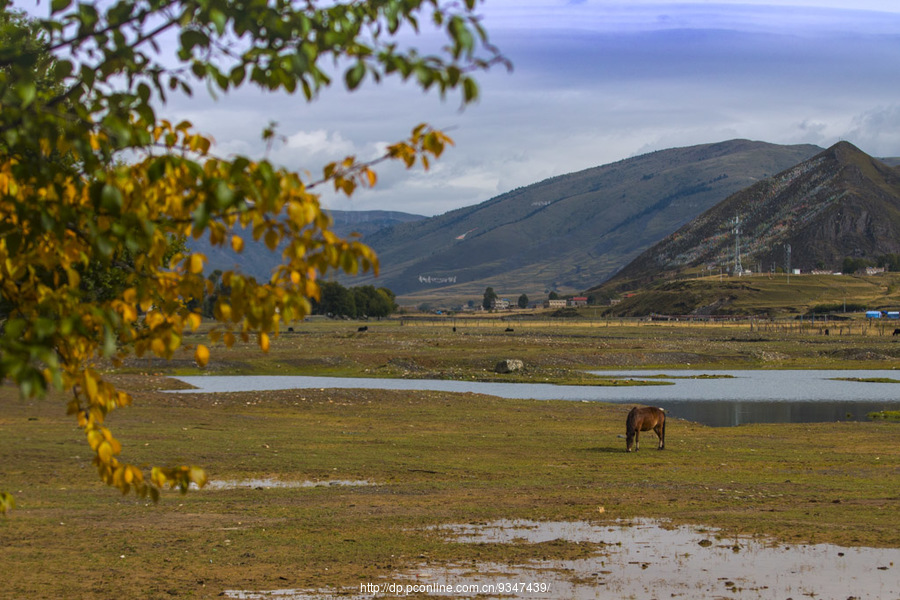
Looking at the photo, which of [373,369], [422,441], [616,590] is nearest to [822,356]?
[373,369]

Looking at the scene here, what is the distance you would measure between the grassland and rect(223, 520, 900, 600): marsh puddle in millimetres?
550

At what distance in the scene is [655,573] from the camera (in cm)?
1600

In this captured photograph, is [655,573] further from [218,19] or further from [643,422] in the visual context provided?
[643,422]

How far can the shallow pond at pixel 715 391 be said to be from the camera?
53188 millimetres

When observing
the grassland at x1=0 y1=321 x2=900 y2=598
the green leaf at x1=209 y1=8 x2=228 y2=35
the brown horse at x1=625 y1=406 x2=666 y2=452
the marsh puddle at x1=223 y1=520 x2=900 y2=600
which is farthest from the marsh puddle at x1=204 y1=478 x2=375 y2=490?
the green leaf at x1=209 y1=8 x2=228 y2=35

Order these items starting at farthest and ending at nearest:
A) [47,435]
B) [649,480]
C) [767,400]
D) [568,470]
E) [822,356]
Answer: [822,356]
[767,400]
[47,435]
[568,470]
[649,480]

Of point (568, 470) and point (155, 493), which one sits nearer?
point (155, 493)

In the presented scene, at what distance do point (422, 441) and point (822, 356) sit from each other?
269 feet

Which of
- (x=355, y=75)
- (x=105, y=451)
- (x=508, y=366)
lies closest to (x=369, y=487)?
(x=105, y=451)

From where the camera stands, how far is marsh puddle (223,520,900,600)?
14664mm

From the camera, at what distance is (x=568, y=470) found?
27953 millimetres

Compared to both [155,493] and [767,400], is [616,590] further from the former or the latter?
[767,400]

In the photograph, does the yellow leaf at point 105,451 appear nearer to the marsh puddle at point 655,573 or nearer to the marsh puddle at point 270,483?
the marsh puddle at point 655,573

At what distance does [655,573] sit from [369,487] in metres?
10.0
